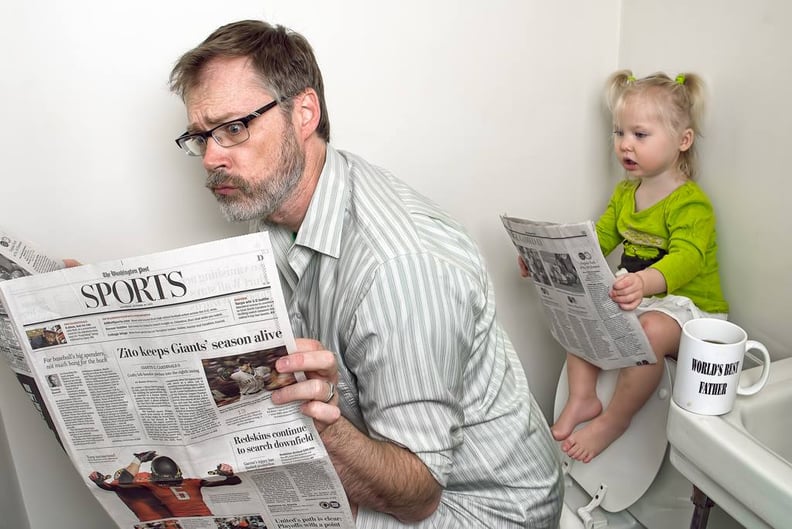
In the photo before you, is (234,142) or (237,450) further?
(234,142)

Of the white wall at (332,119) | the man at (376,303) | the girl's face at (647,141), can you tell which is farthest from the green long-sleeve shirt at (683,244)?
the man at (376,303)

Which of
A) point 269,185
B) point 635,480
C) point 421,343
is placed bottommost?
point 635,480

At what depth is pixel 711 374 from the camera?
2.67ft

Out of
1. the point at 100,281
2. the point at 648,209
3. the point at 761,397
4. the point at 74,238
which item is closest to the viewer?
the point at 100,281

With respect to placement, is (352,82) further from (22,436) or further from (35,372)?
(22,436)

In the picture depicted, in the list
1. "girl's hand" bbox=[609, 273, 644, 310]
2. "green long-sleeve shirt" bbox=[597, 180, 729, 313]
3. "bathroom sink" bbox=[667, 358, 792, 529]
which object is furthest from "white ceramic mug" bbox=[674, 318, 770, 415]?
"green long-sleeve shirt" bbox=[597, 180, 729, 313]

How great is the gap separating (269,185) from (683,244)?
2.49 ft

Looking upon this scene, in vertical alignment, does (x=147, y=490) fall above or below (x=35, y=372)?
below

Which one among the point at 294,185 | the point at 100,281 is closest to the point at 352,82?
the point at 294,185

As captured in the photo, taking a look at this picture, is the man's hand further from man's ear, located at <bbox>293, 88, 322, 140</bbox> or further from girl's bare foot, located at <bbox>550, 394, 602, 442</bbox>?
girl's bare foot, located at <bbox>550, 394, 602, 442</bbox>

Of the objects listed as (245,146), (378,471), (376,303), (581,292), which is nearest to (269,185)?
(245,146)

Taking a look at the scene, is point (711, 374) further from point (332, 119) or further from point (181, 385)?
point (332, 119)

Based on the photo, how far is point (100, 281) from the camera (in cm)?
66

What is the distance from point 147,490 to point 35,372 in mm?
192
